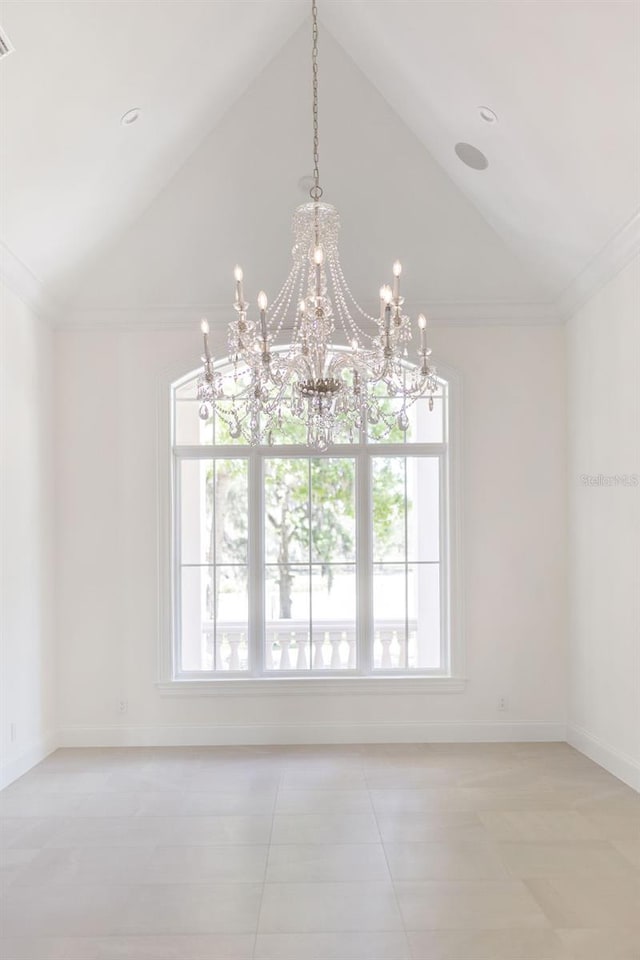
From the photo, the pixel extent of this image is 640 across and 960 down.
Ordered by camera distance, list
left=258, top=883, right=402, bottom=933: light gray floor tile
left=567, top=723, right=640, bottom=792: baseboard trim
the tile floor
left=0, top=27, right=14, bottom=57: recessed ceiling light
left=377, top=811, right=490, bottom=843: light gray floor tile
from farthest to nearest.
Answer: left=567, top=723, right=640, bottom=792: baseboard trim, left=377, top=811, right=490, bottom=843: light gray floor tile, left=0, top=27, right=14, bottom=57: recessed ceiling light, left=258, top=883, right=402, bottom=933: light gray floor tile, the tile floor

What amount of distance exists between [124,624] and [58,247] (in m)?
2.72

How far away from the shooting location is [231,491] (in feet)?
21.4

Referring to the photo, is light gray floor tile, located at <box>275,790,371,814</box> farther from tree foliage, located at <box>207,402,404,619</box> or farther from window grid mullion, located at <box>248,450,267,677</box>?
tree foliage, located at <box>207,402,404,619</box>

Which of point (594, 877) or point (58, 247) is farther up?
point (58, 247)

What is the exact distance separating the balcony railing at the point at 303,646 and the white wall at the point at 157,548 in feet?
1.32

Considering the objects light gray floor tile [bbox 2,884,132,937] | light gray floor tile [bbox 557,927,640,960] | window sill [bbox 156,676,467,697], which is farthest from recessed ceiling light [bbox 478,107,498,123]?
light gray floor tile [bbox 2,884,132,937]

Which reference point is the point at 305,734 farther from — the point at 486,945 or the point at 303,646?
the point at 486,945

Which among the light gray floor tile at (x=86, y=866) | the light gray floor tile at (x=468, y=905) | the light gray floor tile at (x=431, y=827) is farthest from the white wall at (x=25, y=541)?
the light gray floor tile at (x=468, y=905)

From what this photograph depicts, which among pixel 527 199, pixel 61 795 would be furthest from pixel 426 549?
pixel 61 795

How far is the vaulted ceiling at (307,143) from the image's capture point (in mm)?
3869

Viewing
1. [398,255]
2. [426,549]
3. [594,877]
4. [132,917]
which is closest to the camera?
[132,917]

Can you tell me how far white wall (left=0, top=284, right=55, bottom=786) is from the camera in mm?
5141

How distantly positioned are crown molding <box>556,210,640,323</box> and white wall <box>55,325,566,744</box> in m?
0.34

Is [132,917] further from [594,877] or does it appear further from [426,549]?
[426,549]
